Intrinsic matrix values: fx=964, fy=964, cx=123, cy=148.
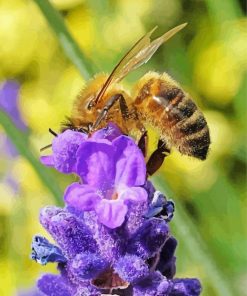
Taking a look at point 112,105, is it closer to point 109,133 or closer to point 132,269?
point 109,133

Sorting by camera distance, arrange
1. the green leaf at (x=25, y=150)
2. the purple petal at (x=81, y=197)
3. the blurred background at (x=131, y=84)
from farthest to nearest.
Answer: the blurred background at (x=131, y=84) < the green leaf at (x=25, y=150) < the purple petal at (x=81, y=197)

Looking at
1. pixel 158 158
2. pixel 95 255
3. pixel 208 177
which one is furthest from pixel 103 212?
pixel 208 177

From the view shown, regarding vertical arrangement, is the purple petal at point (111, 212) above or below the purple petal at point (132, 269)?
above

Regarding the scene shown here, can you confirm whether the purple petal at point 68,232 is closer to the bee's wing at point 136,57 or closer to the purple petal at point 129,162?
the purple petal at point 129,162

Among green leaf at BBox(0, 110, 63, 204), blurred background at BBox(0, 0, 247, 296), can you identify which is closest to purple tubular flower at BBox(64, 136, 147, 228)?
green leaf at BBox(0, 110, 63, 204)

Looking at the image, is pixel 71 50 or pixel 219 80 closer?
pixel 71 50

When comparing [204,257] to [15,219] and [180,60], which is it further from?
[180,60]

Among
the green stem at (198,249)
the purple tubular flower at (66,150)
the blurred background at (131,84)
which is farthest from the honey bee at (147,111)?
the blurred background at (131,84)

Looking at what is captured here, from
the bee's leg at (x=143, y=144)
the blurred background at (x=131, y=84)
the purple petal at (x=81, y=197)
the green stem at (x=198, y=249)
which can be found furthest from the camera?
the blurred background at (x=131, y=84)

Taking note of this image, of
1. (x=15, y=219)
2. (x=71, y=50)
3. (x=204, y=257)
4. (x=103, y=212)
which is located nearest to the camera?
(x=103, y=212)
